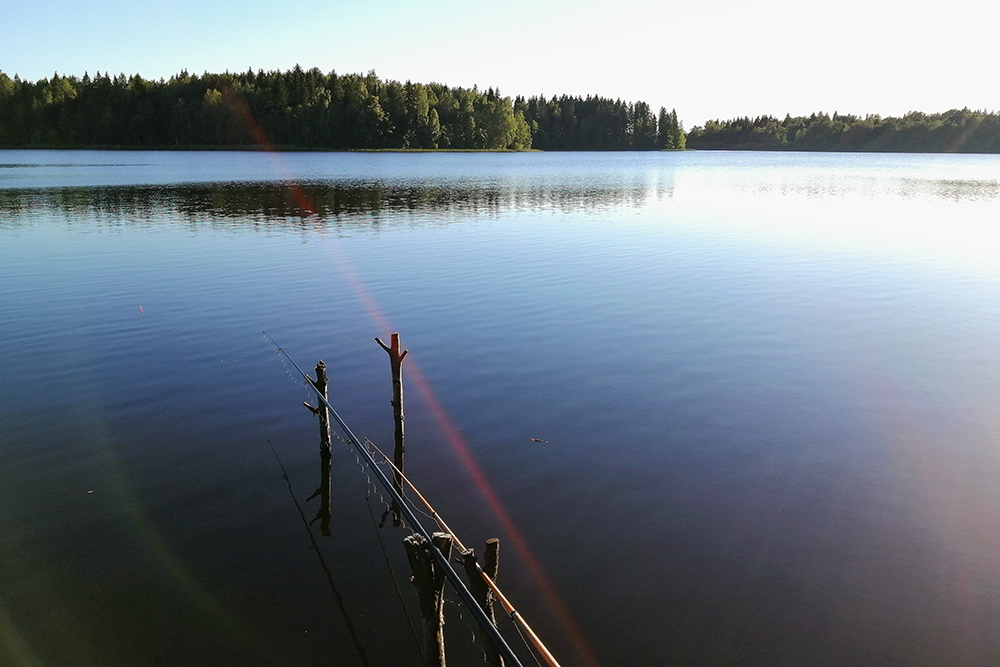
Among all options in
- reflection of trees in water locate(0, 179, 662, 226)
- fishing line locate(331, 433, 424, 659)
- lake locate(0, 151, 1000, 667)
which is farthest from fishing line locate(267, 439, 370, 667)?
reflection of trees in water locate(0, 179, 662, 226)

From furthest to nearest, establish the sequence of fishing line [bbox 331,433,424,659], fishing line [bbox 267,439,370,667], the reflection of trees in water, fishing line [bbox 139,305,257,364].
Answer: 1. the reflection of trees in water
2. fishing line [bbox 139,305,257,364]
3. fishing line [bbox 331,433,424,659]
4. fishing line [bbox 267,439,370,667]

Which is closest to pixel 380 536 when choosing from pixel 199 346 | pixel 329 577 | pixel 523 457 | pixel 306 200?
pixel 329 577

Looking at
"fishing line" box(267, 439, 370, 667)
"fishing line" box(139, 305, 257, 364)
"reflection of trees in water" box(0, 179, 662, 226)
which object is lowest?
"fishing line" box(267, 439, 370, 667)

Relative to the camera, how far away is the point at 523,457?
16297mm

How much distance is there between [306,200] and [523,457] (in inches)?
2518

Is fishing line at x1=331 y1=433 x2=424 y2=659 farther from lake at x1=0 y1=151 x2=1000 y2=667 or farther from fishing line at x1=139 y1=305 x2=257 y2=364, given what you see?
fishing line at x1=139 y1=305 x2=257 y2=364

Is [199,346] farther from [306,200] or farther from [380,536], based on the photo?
[306,200]

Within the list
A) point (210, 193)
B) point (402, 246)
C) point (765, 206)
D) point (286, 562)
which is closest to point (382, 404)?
point (286, 562)

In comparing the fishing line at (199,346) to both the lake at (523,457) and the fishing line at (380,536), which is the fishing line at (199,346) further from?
the fishing line at (380,536)

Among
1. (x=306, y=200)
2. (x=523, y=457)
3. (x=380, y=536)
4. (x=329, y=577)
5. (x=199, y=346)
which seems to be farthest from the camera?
(x=306, y=200)

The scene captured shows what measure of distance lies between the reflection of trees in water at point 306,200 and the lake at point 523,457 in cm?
2233

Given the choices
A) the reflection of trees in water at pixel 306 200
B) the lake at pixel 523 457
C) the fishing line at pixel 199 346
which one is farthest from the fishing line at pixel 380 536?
the reflection of trees in water at pixel 306 200

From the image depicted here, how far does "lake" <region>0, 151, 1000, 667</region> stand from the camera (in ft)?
35.9

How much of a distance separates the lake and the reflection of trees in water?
2233 cm
